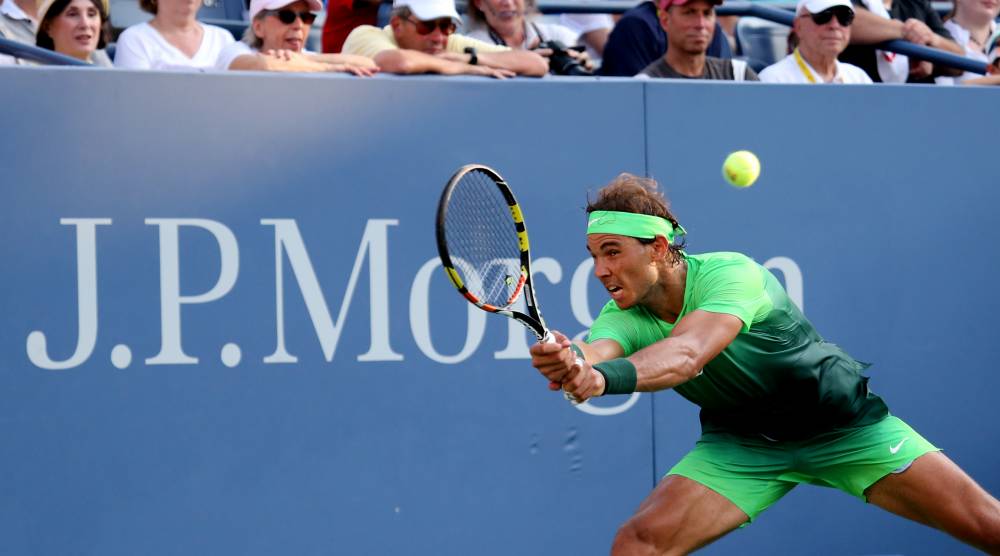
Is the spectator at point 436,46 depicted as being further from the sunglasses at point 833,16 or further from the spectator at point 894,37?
the spectator at point 894,37

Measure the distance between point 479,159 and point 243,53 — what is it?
1.01 metres

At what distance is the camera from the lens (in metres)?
6.24

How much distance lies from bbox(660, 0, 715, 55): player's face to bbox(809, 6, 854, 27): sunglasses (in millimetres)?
597

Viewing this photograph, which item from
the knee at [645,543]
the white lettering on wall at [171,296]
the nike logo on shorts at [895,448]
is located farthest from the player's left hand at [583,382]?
the white lettering on wall at [171,296]

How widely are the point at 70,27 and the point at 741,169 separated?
263 cm

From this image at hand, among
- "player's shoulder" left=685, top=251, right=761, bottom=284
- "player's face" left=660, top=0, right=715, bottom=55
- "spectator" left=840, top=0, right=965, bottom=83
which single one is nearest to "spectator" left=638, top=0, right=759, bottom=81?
"player's face" left=660, top=0, right=715, bottom=55

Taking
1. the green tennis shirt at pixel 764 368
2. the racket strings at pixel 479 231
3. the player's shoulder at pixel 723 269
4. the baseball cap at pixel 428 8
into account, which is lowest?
the green tennis shirt at pixel 764 368

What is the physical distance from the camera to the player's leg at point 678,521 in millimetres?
4461

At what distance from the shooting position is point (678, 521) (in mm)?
4480

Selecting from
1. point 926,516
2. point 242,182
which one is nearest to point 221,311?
point 242,182

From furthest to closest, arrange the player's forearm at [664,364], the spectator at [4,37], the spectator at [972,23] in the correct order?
the spectator at [972,23] → the spectator at [4,37] → the player's forearm at [664,364]

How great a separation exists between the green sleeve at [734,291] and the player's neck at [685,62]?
Result: 1940 mm

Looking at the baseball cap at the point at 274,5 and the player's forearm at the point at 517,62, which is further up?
the baseball cap at the point at 274,5

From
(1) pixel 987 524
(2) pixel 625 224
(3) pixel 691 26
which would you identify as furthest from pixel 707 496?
(3) pixel 691 26
